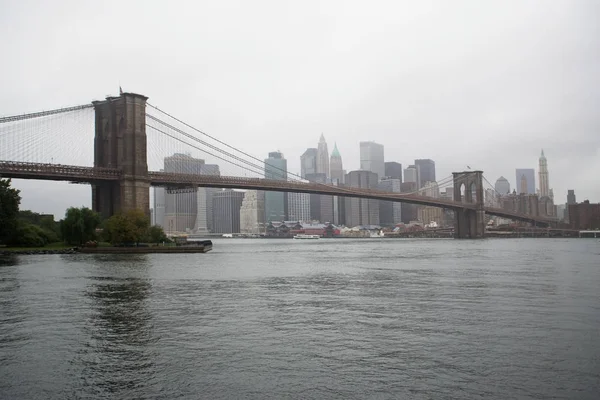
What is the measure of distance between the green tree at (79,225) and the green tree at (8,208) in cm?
472

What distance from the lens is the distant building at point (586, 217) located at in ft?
416

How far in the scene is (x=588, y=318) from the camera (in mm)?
12656

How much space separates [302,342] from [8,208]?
42.0 metres

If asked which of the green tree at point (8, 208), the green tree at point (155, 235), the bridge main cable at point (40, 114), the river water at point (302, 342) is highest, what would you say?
the bridge main cable at point (40, 114)

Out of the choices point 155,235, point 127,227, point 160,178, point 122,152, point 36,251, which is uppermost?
point 122,152

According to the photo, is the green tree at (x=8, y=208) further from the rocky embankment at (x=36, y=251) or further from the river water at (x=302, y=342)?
the river water at (x=302, y=342)

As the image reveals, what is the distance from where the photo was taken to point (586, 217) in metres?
128

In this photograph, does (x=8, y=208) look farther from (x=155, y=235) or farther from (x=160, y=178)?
(x=160, y=178)

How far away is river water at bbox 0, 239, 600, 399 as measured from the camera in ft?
25.6

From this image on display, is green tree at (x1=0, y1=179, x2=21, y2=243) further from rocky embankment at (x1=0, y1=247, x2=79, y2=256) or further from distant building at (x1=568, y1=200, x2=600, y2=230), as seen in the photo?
distant building at (x1=568, y1=200, x2=600, y2=230)

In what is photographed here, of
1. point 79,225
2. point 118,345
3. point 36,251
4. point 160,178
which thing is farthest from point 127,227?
point 118,345

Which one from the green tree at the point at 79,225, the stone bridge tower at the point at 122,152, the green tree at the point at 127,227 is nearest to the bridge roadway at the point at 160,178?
the stone bridge tower at the point at 122,152

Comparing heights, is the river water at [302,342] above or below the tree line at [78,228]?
below

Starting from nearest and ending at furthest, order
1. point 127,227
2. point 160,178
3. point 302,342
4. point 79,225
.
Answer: point 302,342, point 127,227, point 79,225, point 160,178
